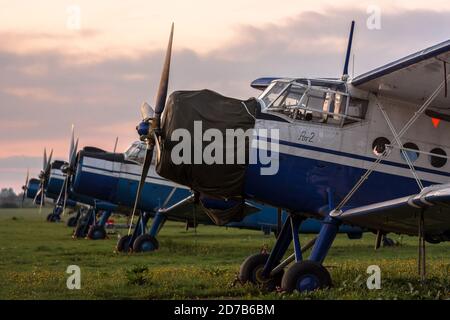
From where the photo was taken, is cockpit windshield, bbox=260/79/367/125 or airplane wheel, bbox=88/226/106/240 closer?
cockpit windshield, bbox=260/79/367/125

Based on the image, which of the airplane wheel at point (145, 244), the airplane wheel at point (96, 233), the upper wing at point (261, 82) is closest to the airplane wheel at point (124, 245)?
Answer: the airplane wheel at point (145, 244)

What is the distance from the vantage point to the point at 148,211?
28062 millimetres

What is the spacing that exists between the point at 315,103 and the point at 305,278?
281cm

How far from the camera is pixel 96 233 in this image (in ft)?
116

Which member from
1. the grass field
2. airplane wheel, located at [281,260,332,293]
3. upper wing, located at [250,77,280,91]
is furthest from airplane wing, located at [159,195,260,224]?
airplane wheel, located at [281,260,332,293]

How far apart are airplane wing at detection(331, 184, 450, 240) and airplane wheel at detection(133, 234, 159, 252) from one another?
13.3m

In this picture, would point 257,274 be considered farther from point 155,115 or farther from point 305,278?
point 155,115

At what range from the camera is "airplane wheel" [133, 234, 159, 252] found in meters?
24.9

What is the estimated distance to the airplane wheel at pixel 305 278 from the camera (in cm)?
1112

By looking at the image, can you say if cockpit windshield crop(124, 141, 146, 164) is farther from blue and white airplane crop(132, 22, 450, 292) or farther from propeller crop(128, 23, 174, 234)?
blue and white airplane crop(132, 22, 450, 292)

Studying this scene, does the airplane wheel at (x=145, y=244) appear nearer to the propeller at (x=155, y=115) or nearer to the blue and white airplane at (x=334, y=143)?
the propeller at (x=155, y=115)

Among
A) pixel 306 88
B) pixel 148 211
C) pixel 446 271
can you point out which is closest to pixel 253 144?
pixel 306 88
